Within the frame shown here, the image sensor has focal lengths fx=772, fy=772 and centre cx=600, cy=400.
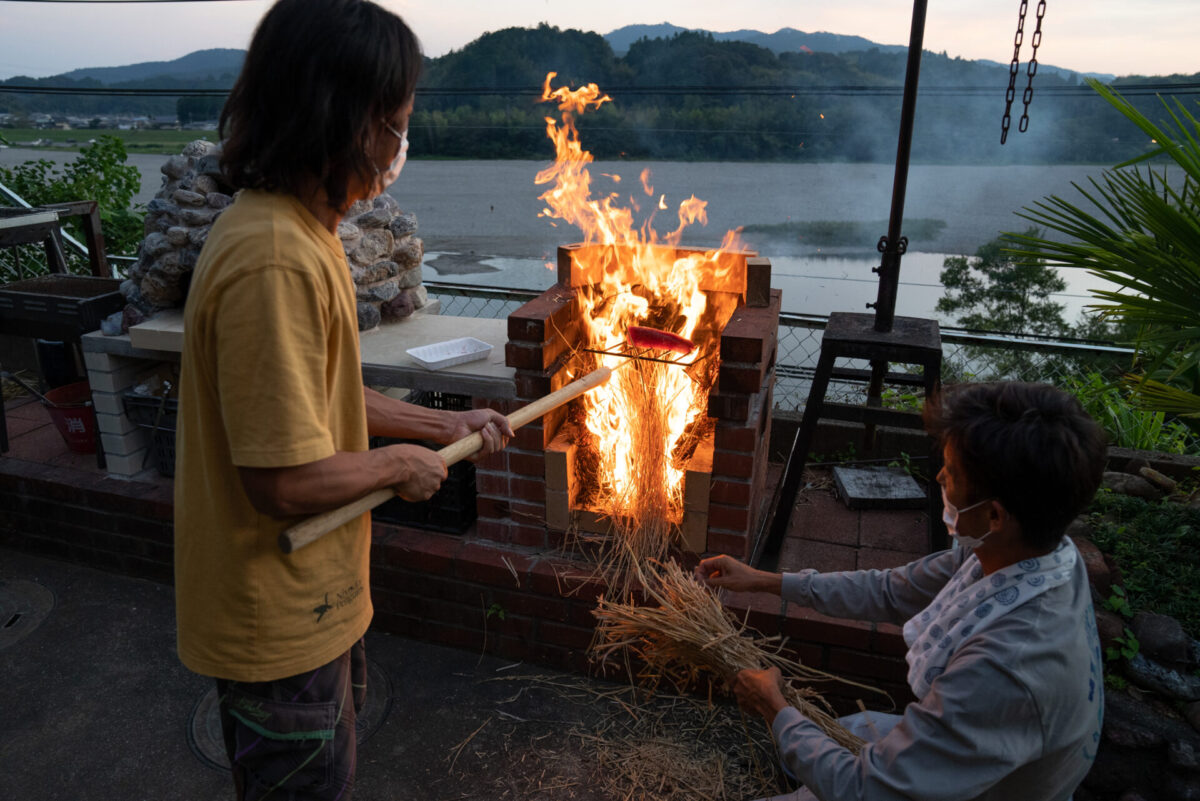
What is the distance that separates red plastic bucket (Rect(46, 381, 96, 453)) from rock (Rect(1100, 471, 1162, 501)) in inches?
209

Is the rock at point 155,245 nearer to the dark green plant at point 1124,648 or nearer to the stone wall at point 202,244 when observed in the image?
the stone wall at point 202,244

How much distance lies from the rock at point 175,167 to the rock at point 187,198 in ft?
0.77

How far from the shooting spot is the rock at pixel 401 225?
4.21m

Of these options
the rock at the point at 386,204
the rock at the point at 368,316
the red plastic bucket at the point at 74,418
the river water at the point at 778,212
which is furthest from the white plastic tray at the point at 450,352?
the river water at the point at 778,212

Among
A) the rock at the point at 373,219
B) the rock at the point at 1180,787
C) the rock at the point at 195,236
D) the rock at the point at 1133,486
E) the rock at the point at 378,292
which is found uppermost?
the rock at the point at 373,219

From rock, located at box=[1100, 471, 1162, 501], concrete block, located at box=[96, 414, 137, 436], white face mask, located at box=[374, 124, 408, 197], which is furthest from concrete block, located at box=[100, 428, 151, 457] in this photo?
rock, located at box=[1100, 471, 1162, 501]

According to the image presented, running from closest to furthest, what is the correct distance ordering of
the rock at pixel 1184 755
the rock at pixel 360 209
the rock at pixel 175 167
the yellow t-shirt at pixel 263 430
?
the yellow t-shirt at pixel 263 430
the rock at pixel 1184 755
the rock at pixel 360 209
the rock at pixel 175 167

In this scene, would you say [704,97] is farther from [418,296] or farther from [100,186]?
[100,186]

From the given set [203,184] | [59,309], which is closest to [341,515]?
[203,184]

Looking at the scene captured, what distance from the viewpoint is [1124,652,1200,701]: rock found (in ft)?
8.79

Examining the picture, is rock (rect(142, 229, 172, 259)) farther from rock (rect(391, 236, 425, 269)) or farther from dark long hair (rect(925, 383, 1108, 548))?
dark long hair (rect(925, 383, 1108, 548))

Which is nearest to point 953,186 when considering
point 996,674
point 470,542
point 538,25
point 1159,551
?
point 538,25

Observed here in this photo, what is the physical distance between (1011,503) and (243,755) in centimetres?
181

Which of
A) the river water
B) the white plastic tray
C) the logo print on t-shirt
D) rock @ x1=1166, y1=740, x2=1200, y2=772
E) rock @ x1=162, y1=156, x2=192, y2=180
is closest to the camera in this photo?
the logo print on t-shirt
